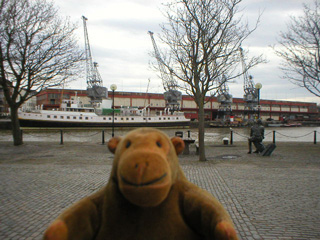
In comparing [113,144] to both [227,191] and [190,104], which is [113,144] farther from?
[190,104]

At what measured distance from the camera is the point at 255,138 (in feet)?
35.2

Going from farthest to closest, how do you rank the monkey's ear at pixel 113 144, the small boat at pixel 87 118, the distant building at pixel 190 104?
the distant building at pixel 190 104 < the small boat at pixel 87 118 < the monkey's ear at pixel 113 144

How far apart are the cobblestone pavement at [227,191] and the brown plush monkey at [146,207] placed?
1948mm

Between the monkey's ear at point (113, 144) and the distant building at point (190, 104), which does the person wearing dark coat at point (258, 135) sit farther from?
the distant building at point (190, 104)

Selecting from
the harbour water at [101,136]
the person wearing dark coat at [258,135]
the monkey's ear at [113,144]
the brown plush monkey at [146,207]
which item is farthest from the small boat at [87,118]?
the brown plush monkey at [146,207]

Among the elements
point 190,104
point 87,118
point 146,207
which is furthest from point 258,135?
point 190,104

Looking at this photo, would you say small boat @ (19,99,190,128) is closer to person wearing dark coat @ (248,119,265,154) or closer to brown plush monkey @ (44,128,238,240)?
person wearing dark coat @ (248,119,265,154)

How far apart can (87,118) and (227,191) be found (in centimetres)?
3387

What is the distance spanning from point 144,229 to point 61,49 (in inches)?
567

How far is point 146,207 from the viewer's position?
5.11 ft

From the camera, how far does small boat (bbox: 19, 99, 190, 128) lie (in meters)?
34.3

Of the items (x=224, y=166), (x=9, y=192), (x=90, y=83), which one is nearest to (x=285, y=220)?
(x=224, y=166)

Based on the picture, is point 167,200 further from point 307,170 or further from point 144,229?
point 307,170

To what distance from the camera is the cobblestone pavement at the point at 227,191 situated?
3.49 metres
